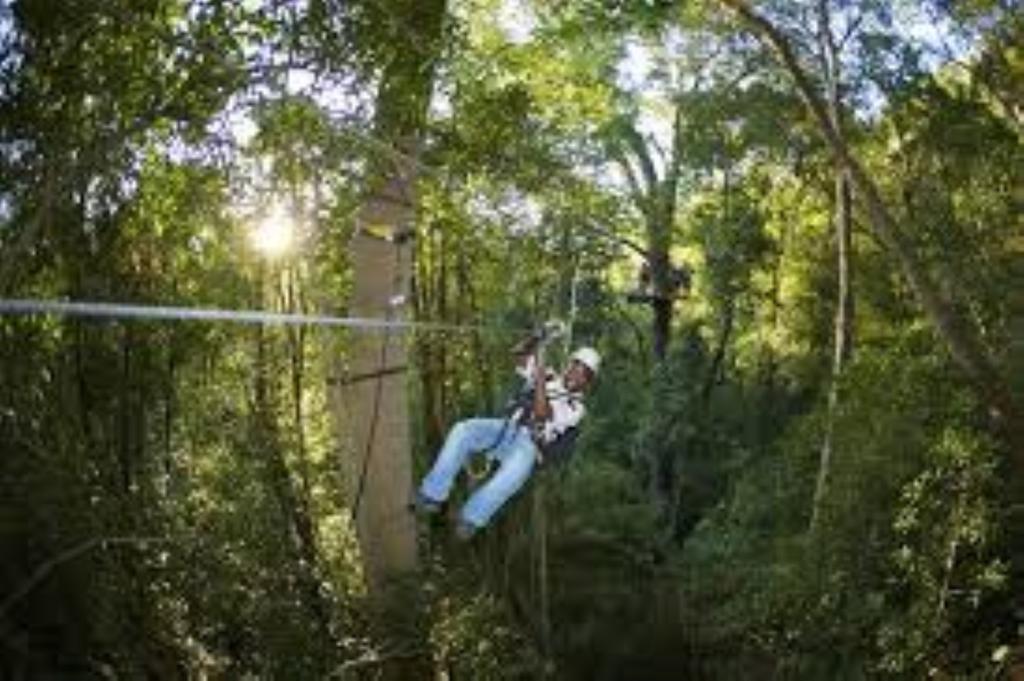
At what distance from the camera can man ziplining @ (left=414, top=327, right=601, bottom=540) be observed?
718 centimetres

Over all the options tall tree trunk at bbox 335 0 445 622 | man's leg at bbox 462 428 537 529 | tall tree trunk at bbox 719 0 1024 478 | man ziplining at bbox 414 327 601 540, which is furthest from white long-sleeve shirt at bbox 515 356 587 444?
tall tree trunk at bbox 719 0 1024 478

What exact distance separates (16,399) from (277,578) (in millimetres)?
1900

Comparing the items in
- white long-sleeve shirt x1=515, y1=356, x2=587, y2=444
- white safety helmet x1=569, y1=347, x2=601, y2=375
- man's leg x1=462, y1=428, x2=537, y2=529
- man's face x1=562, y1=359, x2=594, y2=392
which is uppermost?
white safety helmet x1=569, y1=347, x2=601, y2=375

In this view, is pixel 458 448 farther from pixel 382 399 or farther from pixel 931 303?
pixel 931 303

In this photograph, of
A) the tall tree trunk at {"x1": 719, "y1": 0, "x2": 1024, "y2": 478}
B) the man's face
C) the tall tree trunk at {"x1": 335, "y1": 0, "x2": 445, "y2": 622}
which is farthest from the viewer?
the tall tree trunk at {"x1": 719, "y1": 0, "x2": 1024, "y2": 478}

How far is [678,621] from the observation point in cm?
1309

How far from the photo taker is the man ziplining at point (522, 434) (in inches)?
283

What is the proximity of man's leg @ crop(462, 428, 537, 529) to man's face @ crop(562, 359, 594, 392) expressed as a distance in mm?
301

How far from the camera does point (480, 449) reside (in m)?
7.36

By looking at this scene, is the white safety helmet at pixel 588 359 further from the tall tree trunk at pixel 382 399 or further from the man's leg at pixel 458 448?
the tall tree trunk at pixel 382 399

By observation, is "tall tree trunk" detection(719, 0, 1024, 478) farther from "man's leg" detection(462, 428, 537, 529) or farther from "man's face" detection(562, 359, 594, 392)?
"man's leg" detection(462, 428, 537, 529)

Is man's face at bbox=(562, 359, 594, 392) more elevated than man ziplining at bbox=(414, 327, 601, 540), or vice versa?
man's face at bbox=(562, 359, 594, 392)

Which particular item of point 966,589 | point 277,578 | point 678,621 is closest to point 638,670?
point 678,621

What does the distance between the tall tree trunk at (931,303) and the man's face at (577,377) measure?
461 cm
